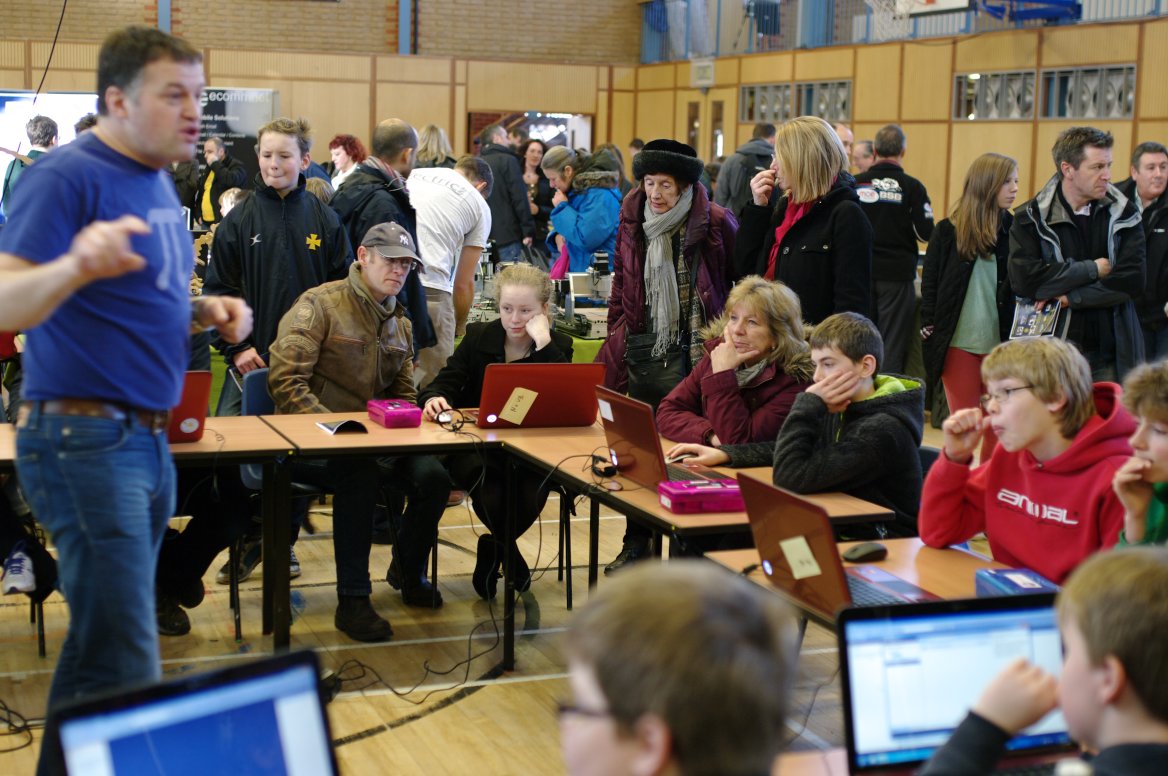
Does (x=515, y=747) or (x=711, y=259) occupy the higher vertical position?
(x=711, y=259)

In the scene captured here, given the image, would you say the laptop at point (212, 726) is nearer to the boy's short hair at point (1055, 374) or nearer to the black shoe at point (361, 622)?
the boy's short hair at point (1055, 374)

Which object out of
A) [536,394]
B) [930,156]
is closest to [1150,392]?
[536,394]

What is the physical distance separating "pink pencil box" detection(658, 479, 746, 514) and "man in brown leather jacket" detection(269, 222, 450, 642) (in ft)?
4.49

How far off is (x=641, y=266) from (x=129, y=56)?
2.76 m

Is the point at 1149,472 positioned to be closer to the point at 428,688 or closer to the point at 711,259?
the point at 428,688

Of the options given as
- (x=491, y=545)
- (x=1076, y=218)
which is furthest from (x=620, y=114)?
Answer: (x=491, y=545)

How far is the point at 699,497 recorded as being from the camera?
3301mm

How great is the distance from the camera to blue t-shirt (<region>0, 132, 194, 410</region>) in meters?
2.32

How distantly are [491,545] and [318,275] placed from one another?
4.30ft

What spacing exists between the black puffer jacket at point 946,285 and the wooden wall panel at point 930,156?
5209mm

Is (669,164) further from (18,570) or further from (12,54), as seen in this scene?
(12,54)

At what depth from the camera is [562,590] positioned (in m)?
4.99

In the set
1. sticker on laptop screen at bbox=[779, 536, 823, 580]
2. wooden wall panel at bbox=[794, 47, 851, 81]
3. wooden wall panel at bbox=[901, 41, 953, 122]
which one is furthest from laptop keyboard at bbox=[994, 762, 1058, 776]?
wooden wall panel at bbox=[794, 47, 851, 81]

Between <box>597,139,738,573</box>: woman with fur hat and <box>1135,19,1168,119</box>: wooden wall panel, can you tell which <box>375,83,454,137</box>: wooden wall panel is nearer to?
<box>1135,19,1168,119</box>: wooden wall panel
